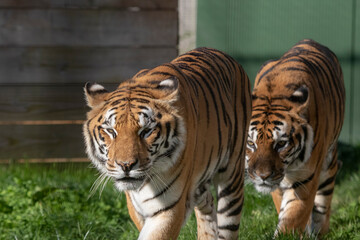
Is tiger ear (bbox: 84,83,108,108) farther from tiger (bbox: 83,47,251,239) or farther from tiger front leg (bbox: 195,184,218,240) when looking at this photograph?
tiger front leg (bbox: 195,184,218,240)

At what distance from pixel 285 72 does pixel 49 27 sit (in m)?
2.90

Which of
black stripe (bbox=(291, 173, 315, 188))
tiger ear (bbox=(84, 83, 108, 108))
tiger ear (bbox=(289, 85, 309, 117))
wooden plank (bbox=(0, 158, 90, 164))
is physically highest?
tiger ear (bbox=(84, 83, 108, 108))

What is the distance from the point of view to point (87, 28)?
22.1 ft

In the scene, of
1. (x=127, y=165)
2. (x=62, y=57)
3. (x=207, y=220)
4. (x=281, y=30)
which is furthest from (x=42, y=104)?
(x=127, y=165)

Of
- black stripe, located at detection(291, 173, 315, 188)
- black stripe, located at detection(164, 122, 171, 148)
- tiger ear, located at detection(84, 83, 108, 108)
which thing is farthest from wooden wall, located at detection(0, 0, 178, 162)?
black stripe, located at detection(164, 122, 171, 148)

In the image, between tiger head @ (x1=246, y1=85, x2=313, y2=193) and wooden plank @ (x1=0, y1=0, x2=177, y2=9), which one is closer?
tiger head @ (x1=246, y1=85, x2=313, y2=193)

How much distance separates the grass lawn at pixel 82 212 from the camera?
4645mm

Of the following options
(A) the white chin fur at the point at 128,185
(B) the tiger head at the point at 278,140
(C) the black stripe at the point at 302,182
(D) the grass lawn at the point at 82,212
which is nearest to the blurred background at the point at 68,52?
(D) the grass lawn at the point at 82,212

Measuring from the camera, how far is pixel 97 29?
265 inches

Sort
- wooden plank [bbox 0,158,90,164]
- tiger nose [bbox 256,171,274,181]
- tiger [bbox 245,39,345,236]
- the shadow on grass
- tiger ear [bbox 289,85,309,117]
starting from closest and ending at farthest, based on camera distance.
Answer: tiger nose [bbox 256,171,274,181], tiger [bbox 245,39,345,236], tiger ear [bbox 289,85,309,117], the shadow on grass, wooden plank [bbox 0,158,90,164]

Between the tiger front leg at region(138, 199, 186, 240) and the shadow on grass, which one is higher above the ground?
the tiger front leg at region(138, 199, 186, 240)

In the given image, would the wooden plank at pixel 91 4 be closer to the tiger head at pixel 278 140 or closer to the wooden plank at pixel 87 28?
the wooden plank at pixel 87 28

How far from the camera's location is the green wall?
6984 mm

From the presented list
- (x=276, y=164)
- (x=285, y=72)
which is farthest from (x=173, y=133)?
(x=285, y=72)
